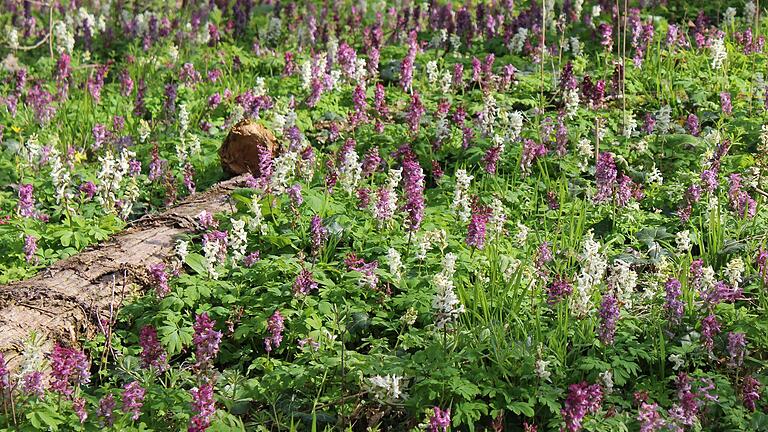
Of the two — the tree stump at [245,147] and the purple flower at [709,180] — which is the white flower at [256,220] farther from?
the purple flower at [709,180]

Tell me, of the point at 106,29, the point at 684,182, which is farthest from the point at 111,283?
the point at 106,29

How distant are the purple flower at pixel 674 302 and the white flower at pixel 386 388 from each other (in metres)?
1.55

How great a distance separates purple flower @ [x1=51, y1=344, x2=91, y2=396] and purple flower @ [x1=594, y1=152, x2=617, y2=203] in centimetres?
360

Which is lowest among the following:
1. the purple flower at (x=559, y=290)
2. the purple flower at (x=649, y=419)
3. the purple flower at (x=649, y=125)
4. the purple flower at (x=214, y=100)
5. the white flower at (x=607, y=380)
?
the white flower at (x=607, y=380)

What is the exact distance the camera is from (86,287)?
5.52 metres

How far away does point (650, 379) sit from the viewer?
4547 millimetres

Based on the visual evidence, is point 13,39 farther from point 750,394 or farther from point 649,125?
point 750,394

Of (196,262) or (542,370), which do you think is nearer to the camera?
(542,370)

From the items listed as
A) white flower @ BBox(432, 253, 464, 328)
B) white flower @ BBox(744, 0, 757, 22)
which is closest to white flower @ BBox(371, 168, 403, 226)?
white flower @ BBox(432, 253, 464, 328)

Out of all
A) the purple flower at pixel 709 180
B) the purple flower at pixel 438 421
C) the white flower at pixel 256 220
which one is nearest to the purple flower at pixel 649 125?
the purple flower at pixel 709 180

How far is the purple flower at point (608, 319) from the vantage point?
452 centimetres

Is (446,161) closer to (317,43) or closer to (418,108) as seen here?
(418,108)

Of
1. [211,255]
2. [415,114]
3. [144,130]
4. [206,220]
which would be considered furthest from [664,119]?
[144,130]

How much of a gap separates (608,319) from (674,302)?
483 millimetres
